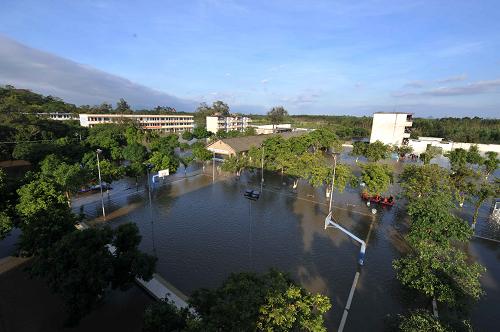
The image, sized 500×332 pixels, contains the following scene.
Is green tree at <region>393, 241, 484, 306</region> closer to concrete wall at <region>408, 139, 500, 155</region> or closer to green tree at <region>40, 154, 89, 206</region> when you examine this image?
green tree at <region>40, 154, 89, 206</region>

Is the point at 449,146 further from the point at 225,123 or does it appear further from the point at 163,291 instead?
the point at 163,291

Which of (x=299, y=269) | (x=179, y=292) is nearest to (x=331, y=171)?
(x=299, y=269)

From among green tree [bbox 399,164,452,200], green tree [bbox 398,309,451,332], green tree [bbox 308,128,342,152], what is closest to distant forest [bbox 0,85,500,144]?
green tree [bbox 308,128,342,152]

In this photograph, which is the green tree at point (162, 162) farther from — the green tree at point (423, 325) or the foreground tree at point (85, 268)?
the green tree at point (423, 325)

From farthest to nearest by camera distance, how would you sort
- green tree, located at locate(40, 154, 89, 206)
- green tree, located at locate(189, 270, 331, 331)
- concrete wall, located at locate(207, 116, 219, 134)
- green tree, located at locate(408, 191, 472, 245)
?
1. concrete wall, located at locate(207, 116, 219, 134)
2. green tree, located at locate(40, 154, 89, 206)
3. green tree, located at locate(408, 191, 472, 245)
4. green tree, located at locate(189, 270, 331, 331)

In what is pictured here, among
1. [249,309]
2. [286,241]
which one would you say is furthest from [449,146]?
[249,309]
